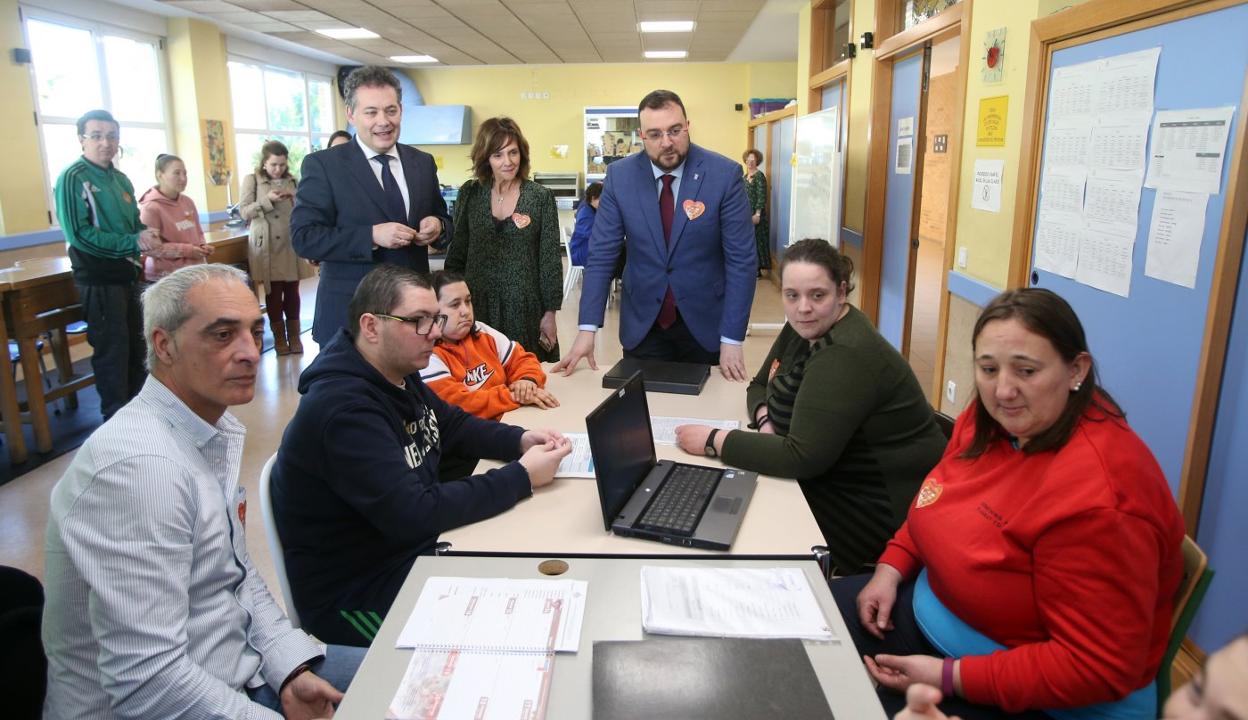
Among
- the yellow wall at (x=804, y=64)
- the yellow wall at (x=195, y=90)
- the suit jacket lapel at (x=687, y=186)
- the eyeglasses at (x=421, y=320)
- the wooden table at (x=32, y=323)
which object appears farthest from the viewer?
the yellow wall at (x=195, y=90)

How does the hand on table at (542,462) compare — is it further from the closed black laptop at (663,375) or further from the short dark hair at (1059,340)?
the short dark hair at (1059,340)

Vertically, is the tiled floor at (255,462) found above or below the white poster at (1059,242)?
below

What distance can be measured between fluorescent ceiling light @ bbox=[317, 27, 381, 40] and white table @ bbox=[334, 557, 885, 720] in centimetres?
850

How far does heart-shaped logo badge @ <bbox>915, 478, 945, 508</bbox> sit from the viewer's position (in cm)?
151

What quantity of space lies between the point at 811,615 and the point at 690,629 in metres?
0.20

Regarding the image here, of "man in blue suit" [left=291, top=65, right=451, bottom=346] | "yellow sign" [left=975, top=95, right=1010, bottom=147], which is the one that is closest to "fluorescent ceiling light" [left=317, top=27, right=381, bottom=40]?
"man in blue suit" [left=291, top=65, right=451, bottom=346]

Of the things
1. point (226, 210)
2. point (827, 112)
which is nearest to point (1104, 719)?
point (827, 112)

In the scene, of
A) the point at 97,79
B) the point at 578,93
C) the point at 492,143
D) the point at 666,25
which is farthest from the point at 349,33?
the point at 492,143

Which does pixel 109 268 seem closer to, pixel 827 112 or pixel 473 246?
pixel 473 246

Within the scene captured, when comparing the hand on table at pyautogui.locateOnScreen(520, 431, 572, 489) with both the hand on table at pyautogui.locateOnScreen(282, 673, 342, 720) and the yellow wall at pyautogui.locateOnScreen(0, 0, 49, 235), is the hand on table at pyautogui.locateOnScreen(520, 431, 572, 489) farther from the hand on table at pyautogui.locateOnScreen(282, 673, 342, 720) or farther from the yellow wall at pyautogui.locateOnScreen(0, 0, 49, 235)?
the yellow wall at pyautogui.locateOnScreen(0, 0, 49, 235)

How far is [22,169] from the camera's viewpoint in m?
6.11

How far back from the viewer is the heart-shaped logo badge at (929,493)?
59.3 inches

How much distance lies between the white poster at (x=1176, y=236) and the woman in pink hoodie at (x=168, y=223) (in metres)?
4.92

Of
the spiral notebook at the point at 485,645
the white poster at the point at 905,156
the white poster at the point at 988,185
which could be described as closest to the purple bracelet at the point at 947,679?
the spiral notebook at the point at 485,645
